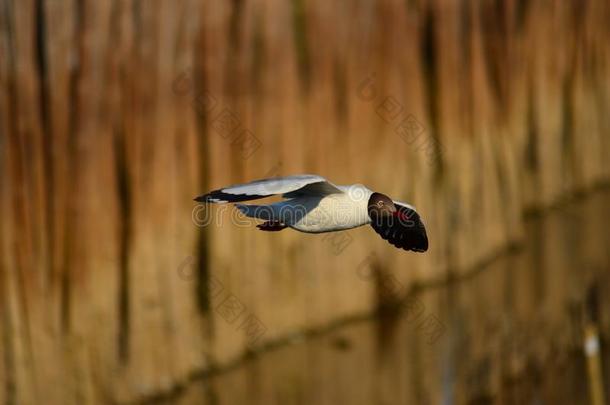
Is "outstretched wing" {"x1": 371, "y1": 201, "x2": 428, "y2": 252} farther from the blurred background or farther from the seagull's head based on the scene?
the blurred background

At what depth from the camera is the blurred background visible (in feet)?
26.2

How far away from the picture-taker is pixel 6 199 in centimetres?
769

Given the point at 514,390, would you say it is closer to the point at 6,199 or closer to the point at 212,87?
the point at 212,87

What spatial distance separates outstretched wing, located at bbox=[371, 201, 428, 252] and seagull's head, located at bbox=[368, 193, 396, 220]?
0.09 m

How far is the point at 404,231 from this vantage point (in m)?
5.98

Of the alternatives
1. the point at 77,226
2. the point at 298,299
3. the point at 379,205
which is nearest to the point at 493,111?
the point at 298,299

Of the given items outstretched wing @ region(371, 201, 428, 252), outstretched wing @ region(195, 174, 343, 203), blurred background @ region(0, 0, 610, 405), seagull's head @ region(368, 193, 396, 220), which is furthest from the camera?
blurred background @ region(0, 0, 610, 405)

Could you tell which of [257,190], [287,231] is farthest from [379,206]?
[287,231]

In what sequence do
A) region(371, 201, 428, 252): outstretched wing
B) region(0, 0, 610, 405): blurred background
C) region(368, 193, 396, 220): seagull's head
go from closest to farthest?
region(368, 193, 396, 220): seagull's head, region(371, 201, 428, 252): outstretched wing, region(0, 0, 610, 405): blurred background

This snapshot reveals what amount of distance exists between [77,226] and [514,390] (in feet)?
15.4

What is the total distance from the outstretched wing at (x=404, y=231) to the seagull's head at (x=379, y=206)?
0.30 ft

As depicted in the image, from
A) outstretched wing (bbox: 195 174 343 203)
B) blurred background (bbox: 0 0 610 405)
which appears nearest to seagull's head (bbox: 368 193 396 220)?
outstretched wing (bbox: 195 174 343 203)

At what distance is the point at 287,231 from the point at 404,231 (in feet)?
13.0

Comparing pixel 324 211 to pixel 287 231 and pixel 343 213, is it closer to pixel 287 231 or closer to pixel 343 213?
pixel 343 213
